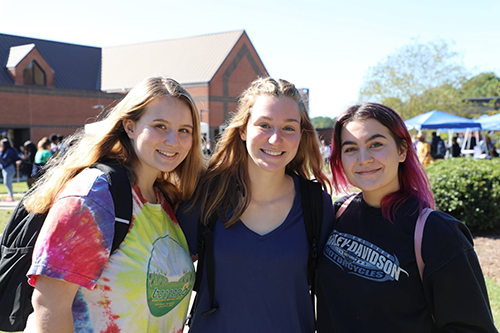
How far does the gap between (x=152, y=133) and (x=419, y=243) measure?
1439 mm

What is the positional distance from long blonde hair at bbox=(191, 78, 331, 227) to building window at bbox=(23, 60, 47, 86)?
31378mm

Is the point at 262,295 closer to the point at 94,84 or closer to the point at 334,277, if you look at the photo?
the point at 334,277

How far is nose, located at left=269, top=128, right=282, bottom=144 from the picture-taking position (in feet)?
8.64

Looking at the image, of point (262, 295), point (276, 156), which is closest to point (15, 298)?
point (262, 295)

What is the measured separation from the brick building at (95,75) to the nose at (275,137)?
29293 mm

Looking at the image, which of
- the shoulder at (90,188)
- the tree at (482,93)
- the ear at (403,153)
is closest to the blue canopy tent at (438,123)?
the tree at (482,93)

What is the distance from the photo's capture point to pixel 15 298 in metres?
2.17

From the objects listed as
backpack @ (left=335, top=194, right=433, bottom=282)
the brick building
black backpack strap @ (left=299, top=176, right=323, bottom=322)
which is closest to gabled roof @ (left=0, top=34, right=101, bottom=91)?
the brick building

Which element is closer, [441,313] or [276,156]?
[441,313]

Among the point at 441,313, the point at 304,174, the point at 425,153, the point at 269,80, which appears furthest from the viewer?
the point at 425,153

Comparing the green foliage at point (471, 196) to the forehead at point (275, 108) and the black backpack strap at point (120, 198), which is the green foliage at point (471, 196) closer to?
the forehead at point (275, 108)

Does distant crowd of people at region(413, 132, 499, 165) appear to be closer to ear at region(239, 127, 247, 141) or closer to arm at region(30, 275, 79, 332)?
ear at region(239, 127, 247, 141)

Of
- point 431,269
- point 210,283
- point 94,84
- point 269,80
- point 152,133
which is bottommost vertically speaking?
point 210,283

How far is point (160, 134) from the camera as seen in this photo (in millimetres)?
2363
